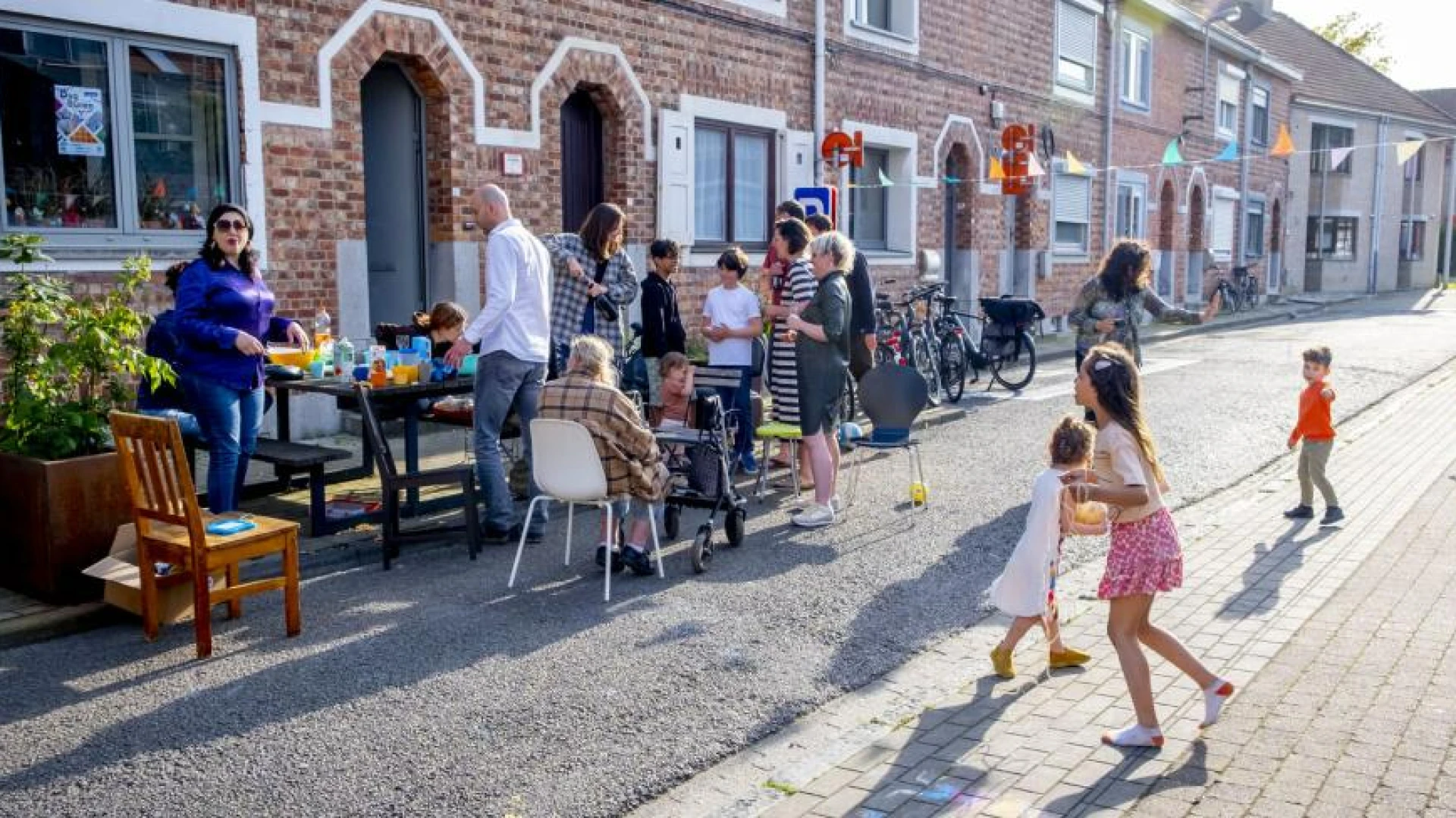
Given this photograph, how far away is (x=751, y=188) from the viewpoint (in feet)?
52.0

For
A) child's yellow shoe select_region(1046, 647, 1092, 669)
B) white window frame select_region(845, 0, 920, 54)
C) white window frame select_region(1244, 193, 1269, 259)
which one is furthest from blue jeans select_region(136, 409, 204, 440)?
white window frame select_region(1244, 193, 1269, 259)

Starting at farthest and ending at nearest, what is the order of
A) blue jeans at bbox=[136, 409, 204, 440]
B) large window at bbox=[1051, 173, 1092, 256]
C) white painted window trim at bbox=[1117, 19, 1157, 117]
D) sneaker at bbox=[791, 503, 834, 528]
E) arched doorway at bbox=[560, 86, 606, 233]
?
white painted window trim at bbox=[1117, 19, 1157, 117] → large window at bbox=[1051, 173, 1092, 256] → arched doorway at bbox=[560, 86, 606, 233] → sneaker at bbox=[791, 503, 834, 528] → blue jeans at bbox=[136, 409, 204, 440]

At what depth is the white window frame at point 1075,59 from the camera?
74.1ft

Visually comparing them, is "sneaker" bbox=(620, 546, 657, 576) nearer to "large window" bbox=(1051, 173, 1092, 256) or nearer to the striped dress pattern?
the striped dress pattern

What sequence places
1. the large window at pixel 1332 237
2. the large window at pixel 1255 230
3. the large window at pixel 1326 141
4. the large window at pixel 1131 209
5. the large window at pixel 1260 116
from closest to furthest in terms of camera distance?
the large window at pixel 1131 209 → the large window at pixel 1260 116 → the large window at pixel 1255 230 → the large window at pixel 1326 141 → the large window at pixel 1332 237

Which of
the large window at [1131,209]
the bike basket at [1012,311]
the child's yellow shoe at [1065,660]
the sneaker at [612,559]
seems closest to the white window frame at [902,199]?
the bike basket at [1012,311]

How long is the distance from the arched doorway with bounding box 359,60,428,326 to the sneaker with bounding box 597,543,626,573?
5.90 m

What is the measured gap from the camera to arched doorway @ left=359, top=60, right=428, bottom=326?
11.8m

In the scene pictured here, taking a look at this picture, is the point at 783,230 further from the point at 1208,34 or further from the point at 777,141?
the point at 1208,34

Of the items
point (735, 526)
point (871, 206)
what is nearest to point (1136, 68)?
point (871, 206)

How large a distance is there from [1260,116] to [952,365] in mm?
24361

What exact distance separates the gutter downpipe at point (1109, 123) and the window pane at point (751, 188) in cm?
1077

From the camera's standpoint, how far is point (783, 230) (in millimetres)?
8219

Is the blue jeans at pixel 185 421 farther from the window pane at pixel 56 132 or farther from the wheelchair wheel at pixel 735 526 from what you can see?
the wheelchair wheel at pixel 735 526
